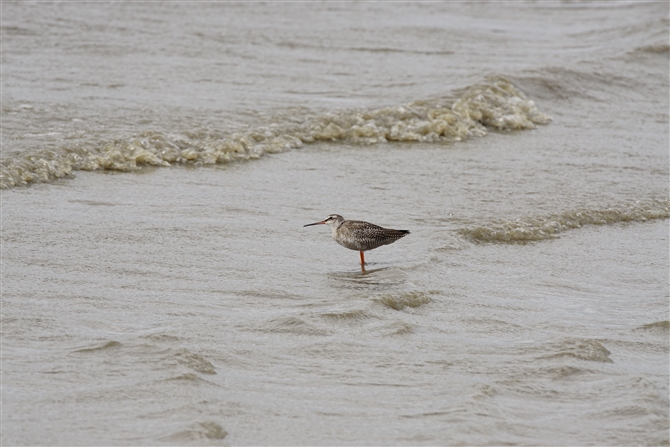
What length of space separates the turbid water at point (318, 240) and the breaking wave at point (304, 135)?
0.04 m

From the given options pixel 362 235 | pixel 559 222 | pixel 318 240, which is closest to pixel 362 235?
pixel 362 235

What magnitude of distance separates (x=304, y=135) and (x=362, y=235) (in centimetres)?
435

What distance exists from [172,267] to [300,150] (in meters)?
4.48

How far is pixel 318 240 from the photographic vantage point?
808 cm

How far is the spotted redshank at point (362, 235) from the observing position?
7.32 metres

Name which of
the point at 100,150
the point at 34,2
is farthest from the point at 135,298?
the point at 34,2

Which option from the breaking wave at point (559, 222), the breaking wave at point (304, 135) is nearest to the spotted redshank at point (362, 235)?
the breaking wave at point (559, 222)

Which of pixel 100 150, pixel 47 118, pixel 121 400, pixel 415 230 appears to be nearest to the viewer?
pixel 121 400

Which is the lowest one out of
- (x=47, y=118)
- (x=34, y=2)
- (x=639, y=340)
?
(x=639, y=340)

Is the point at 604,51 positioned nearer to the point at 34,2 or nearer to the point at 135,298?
the point at 34,2

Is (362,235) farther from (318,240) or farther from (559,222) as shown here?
(559,222)

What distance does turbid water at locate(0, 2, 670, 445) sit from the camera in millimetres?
4770

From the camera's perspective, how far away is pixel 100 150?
32.8ft

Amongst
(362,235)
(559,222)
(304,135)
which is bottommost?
(559,222)
